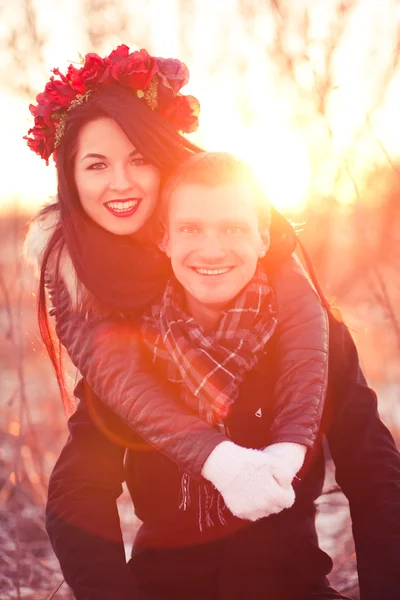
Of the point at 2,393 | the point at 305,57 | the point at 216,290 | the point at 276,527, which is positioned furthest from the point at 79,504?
the point at 2,393

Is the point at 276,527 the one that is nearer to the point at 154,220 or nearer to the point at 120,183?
the point at 154,220

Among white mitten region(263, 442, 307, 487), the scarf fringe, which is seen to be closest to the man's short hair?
white mitten region(263, 442, 307, 487)

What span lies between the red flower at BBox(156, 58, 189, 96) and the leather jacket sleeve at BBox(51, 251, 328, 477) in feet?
1.95

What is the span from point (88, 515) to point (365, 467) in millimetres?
684

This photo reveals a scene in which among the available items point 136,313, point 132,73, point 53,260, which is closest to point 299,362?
point 136,313

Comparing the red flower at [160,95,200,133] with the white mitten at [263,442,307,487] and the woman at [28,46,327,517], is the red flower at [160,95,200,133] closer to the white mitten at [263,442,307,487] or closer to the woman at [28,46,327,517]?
the woman at [28,46,327,517]

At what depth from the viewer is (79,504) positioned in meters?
1.53

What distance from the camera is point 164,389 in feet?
4.63

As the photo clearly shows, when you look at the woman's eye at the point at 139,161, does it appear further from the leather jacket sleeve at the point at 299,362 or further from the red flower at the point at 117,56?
the leather jacket sleeve at the point at 299,362

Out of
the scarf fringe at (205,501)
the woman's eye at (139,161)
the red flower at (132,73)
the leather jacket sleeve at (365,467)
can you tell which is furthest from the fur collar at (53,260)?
the leather jacket sleeve at (365,467)

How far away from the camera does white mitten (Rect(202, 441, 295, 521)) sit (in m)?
1.19

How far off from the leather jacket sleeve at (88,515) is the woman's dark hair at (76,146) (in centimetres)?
39

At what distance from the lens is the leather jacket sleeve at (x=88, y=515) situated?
4.71 ft

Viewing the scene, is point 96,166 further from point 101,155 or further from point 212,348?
point 212,348
